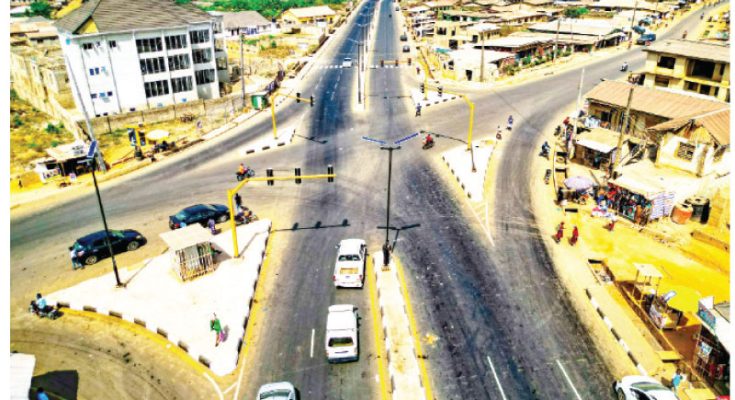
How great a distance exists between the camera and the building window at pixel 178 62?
6944 cm

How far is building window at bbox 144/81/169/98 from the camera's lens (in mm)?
68188

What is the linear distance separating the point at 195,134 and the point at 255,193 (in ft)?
68.4

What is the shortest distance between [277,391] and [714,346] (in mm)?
20678

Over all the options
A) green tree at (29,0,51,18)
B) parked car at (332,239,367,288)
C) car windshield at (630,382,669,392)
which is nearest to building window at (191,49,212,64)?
parked car at (332,239,367,288)

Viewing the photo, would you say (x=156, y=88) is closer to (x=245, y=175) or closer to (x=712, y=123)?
(x=245, y=175)

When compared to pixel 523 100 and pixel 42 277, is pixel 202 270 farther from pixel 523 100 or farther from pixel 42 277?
pixel 523 100

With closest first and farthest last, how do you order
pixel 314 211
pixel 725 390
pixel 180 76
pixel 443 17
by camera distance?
1. pixel 725 390
2. pixel 314 211
3. pixel 180 76
4. pixel 443 17

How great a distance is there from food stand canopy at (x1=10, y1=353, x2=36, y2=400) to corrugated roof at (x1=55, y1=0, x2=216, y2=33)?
50.0 metres

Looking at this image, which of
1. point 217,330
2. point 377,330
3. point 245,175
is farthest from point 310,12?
point 217,330

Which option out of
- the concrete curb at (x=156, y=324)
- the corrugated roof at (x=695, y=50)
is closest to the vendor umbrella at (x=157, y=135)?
the concrete curb at (x=156, y=324)

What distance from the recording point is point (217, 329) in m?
27.1

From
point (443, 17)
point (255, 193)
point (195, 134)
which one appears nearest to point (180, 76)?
point (195, 134)

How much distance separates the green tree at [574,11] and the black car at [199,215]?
129m

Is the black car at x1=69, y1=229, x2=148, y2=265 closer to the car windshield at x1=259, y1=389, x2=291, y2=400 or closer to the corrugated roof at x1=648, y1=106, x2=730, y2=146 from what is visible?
the car windshield at x1=259, y1=389, x2=291, y2=400
